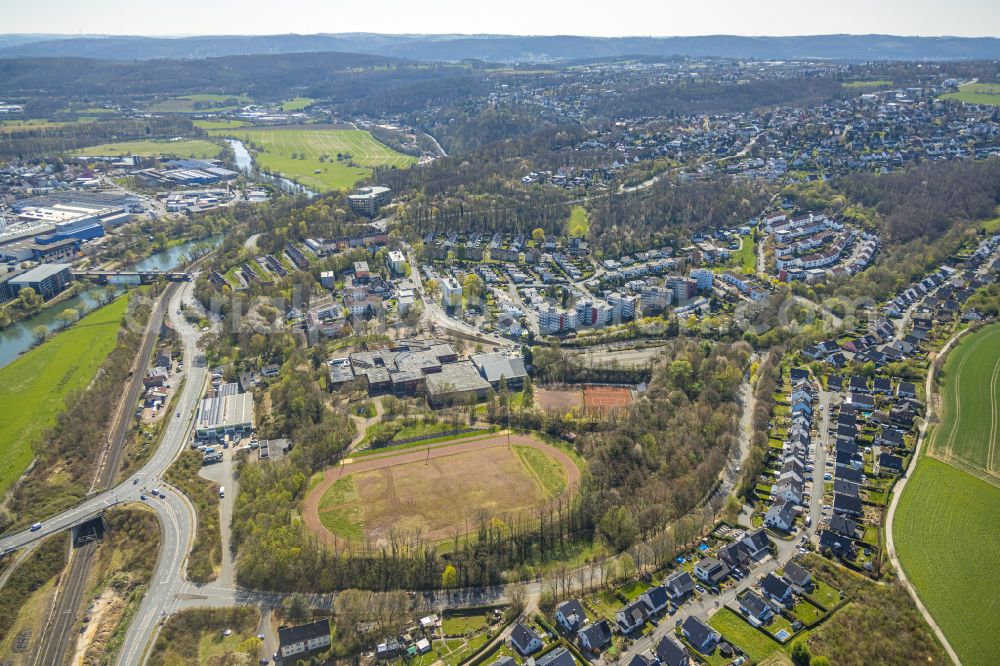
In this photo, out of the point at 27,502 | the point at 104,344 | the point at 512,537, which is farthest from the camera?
the point at 104,344

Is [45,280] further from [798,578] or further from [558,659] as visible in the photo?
[798,578]

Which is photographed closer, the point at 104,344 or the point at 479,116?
the point at 104,344

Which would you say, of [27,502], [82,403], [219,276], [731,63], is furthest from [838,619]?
[731,63]

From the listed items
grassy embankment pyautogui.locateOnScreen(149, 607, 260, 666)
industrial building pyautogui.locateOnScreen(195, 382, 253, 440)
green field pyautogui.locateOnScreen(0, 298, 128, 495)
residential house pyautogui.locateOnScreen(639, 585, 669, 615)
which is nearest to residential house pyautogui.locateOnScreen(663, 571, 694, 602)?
residential house pyautogui.locateOnScreen(639, 585, 669, 615)

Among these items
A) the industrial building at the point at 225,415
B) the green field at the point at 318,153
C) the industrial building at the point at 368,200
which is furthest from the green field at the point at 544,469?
the green field at the point at 318,153

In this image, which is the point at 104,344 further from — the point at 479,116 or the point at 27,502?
the point at 479,116
